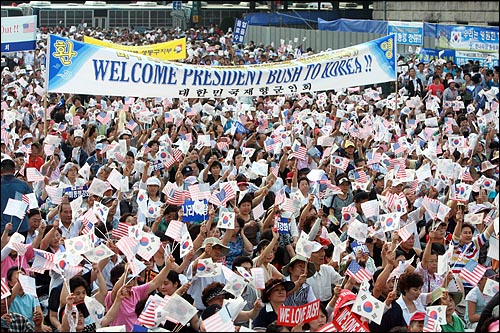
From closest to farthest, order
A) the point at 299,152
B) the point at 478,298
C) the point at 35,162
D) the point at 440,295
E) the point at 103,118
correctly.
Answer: the point at 440,295
the point at 478,298
the point at 35,162
the point at 299,152
the point at 103,118

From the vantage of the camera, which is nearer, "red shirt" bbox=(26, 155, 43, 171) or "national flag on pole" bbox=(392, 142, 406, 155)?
"red shirt" bbox=(26, 155, 43, 171)

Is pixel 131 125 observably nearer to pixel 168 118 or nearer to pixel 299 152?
pixel 168 118

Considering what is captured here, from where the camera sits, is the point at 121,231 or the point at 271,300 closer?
the point at 271,300

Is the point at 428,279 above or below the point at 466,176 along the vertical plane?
below

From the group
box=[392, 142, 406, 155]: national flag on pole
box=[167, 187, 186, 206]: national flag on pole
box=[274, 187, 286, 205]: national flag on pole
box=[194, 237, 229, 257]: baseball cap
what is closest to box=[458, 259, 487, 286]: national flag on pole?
box=[194, 237, 229, 257]: baseball cap

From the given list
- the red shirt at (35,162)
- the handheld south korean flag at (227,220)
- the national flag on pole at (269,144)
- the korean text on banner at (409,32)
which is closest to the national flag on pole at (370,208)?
the handheld south korean flag at (227,220)

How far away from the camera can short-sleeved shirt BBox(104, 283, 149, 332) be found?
788cm

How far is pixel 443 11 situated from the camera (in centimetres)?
3588

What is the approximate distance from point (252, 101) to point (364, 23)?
497 inches

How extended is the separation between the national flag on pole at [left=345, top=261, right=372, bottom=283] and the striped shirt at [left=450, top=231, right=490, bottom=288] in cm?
82

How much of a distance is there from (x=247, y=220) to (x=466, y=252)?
88.2 inches

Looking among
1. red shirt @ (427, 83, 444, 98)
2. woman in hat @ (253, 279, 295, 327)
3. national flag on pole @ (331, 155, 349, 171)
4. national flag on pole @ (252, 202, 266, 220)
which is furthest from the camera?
red shirt @ (427, 83, 444, 98)

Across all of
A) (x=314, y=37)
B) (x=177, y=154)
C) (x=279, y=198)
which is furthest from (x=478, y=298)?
(x=314, y=37)

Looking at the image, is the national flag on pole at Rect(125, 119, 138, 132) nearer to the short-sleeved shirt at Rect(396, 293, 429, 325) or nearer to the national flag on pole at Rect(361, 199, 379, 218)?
the national flag on pole at Rect(361, 199, 379, 218)
